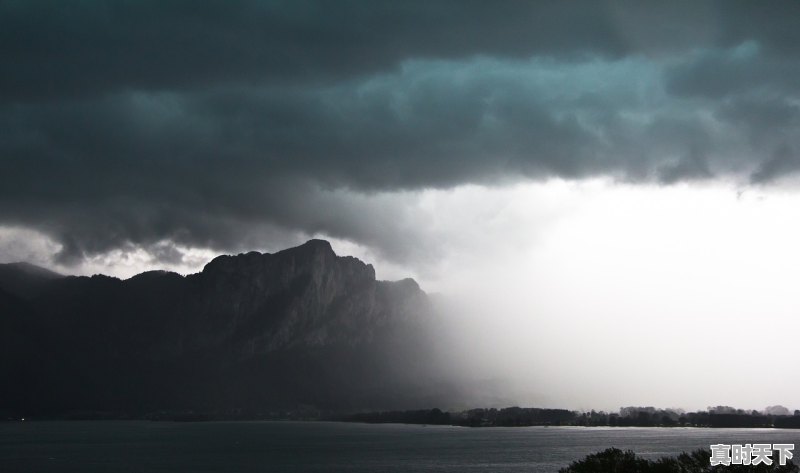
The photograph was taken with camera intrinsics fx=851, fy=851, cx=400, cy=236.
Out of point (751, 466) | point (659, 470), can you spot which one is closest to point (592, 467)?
point (659, 470)

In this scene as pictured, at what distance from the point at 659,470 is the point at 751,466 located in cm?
1236

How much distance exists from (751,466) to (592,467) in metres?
20.9

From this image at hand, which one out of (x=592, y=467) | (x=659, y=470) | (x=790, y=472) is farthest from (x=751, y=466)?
(x=592, y=467)

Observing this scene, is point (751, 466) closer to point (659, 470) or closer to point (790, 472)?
point (790, 472)

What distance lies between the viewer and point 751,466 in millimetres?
97188

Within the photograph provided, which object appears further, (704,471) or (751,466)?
(704,471)

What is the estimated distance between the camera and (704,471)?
104812mm

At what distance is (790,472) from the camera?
98875 millimetres

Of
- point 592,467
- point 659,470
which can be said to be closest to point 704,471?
point 659,470

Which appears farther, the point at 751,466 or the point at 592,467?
the point at 592,467

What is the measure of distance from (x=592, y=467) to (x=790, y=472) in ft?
78.2

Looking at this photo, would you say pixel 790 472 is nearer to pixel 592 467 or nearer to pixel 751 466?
pixel 751 466

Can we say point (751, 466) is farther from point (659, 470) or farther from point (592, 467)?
point (592, 467)

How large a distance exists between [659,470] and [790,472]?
15.1 m
